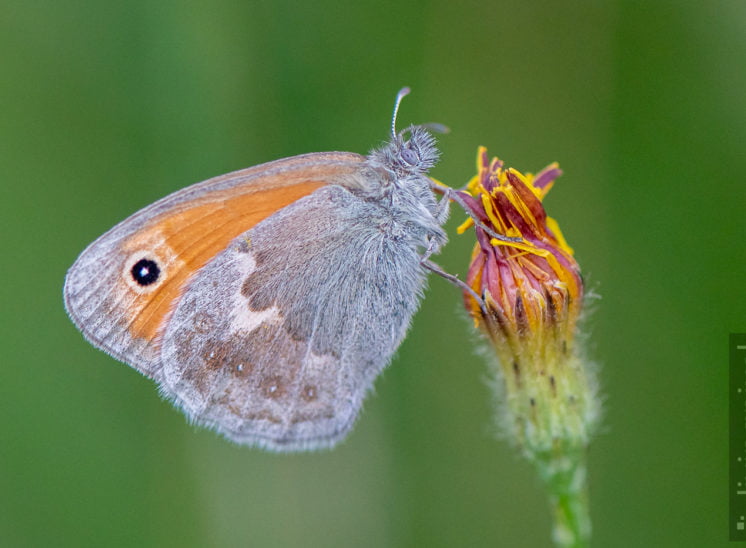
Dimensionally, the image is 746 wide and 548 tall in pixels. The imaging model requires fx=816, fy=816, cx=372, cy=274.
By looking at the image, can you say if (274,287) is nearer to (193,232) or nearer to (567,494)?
(193,232)

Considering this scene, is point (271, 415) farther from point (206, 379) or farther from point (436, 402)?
point (436, 402)

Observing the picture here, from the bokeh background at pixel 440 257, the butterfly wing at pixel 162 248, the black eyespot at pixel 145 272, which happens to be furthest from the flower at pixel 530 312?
the black eyespot at pixel 145 272

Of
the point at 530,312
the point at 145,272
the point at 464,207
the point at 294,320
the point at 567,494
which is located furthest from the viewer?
the point at 294,320

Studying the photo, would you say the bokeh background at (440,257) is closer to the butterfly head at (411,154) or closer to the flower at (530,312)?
the butterfly head at (411,154)

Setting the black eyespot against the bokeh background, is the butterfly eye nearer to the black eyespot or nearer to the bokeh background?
the bokeh background

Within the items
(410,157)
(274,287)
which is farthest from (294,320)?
(410,157)

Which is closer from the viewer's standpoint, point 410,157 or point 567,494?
point 567,494

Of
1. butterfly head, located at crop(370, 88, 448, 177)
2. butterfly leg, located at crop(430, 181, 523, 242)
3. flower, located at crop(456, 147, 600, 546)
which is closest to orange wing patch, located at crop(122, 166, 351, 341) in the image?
butterfly head, located at crop(370, 88, 448, 177)
